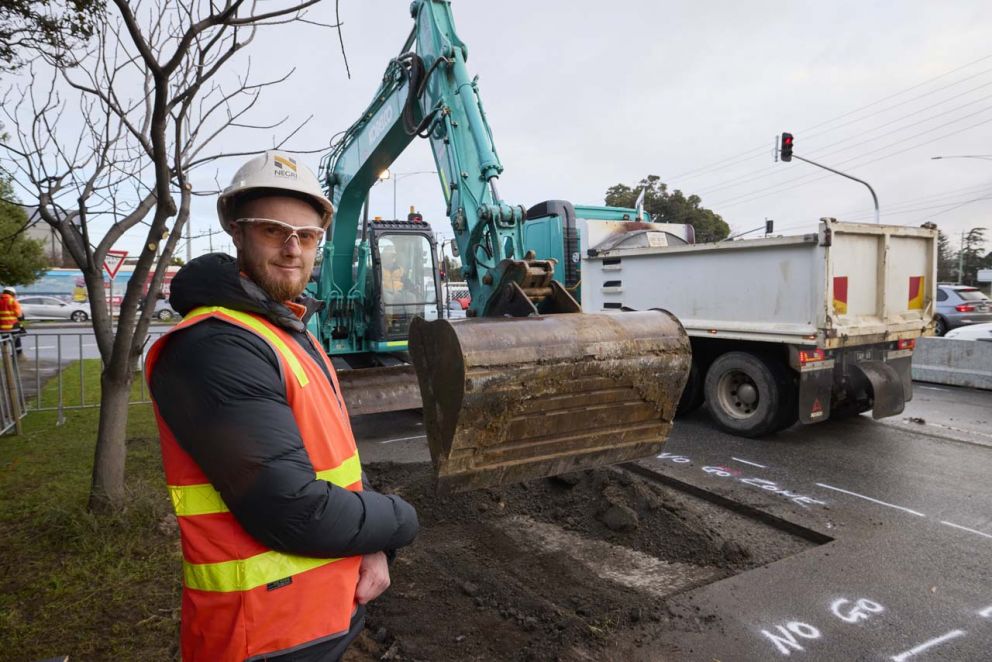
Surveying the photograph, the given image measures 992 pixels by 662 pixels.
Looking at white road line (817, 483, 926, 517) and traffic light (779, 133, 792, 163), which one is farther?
traffic light (779, 133, 792, 163)

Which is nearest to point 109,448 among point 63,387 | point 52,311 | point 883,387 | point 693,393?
point 693,393

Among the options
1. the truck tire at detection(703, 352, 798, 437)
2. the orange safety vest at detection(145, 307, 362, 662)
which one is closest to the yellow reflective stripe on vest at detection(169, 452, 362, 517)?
the orange safety vest at detection(145, 307, 362, 662)

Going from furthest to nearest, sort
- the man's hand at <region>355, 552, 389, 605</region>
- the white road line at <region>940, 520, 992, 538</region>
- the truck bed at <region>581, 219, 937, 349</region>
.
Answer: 1. the truck bed at <region>581, 219, 937, 349</region>
2. the white road line at <region>940, 520, 992, 538</region>
3. the man's hand at <region>355, 552, 389, 605</region>

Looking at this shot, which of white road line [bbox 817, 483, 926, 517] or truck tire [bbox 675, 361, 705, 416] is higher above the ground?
truck tire [bbox 675, 361, 705, 416]

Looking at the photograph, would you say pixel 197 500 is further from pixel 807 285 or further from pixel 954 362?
pixel 954 362

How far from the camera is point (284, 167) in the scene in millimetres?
1664

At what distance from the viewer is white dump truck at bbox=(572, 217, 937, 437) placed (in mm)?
6395

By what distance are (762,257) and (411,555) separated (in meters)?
5.06

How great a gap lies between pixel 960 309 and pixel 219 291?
62.5ft

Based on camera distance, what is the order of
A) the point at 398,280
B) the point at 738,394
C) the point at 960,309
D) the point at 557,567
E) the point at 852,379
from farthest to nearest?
the point at 960,309, the point at 398,280, the point at 738,394, the point at 852,379, the point at 557,567

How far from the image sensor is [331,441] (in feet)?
4.96

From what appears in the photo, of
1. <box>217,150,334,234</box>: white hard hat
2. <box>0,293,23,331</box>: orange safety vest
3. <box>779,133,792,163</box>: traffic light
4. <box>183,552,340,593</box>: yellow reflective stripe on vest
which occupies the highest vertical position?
<box>779,133,792,163</box>: traffic light

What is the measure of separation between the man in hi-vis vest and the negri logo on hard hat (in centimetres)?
4

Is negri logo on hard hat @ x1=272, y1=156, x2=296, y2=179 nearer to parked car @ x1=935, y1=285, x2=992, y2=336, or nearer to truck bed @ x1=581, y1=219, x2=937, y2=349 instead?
truck bed @ x1=581, y1=219, x2=937, y2=349
